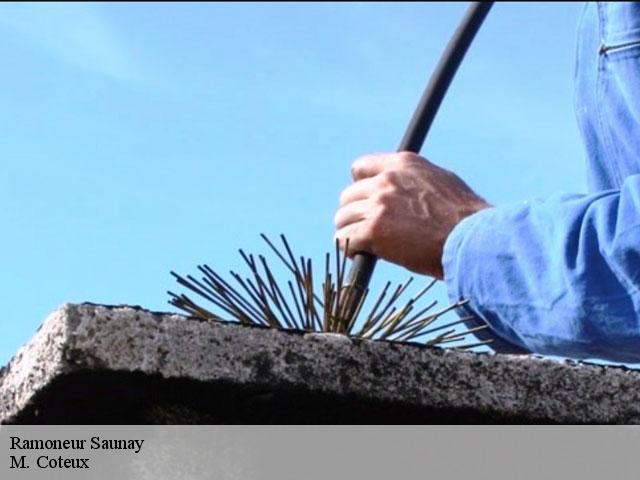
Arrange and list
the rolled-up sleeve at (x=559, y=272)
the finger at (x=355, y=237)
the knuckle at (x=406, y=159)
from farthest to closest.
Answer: the knuckle at (x=406, y=159)
the finger at (x=355, y=237)
the rolled-up sleeve at (x=559, y=272)

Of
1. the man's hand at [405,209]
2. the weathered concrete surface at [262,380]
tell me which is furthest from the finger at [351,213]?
the weathered concrete surface at [262,380]

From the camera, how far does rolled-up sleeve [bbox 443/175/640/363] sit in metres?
1.44

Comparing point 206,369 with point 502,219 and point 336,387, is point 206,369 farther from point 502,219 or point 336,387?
point 502,219

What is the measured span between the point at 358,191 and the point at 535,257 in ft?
1.14

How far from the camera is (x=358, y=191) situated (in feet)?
5.96

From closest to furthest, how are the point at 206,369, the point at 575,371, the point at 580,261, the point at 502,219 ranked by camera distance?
the point at 206,369 < the point at 575,371 < the point at 580,261 < the point at 502,219

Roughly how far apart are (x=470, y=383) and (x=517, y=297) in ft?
1.08

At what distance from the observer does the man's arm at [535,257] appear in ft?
4.72

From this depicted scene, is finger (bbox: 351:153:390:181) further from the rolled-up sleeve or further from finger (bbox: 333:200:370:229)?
the rolled-up sleeve

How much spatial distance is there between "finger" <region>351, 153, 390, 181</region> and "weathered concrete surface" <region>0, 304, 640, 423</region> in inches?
25.1

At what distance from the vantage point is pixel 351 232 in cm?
174

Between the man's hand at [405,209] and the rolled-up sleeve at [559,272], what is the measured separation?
0.33 ft

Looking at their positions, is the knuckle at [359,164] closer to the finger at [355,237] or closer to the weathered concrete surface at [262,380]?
the finger at [355,237]
